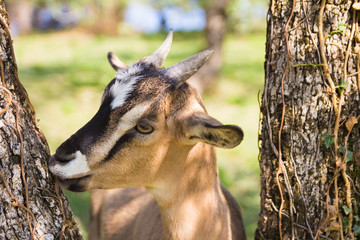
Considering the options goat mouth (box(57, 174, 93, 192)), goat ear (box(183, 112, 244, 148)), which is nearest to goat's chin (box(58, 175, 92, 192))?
goat mouth (box(57, 174, 93, 192))

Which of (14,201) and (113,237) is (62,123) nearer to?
(113,237)

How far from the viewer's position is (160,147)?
299 cm

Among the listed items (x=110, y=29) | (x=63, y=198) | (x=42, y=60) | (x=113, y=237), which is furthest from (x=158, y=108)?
(x=110, y=29)

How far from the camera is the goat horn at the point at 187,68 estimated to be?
2.94 metres

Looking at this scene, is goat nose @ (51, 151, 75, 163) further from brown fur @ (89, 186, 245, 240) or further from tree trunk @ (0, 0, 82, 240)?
brown fur @ (89, 186, 245, 240)

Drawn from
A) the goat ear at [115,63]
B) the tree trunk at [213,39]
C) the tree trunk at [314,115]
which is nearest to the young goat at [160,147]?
the goat ear at [115,63]

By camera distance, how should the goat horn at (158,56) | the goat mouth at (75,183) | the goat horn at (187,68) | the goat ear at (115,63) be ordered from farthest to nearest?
the goat ear at (115,63) < the goat horn at (158,56) < the goat horn at (187,68) < the goat mouth at (75,183)

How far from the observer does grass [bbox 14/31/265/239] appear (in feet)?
23.2

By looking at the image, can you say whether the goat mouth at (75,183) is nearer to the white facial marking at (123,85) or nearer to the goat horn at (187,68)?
the white facial marking at (123,85)

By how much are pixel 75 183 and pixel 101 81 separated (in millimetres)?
1972

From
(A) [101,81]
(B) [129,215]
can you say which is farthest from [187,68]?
(B) [129,215]

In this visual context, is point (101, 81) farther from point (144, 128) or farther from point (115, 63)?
point (144, 128)

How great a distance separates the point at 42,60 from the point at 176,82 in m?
10.8

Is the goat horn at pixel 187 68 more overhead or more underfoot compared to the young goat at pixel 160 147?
more overhead
